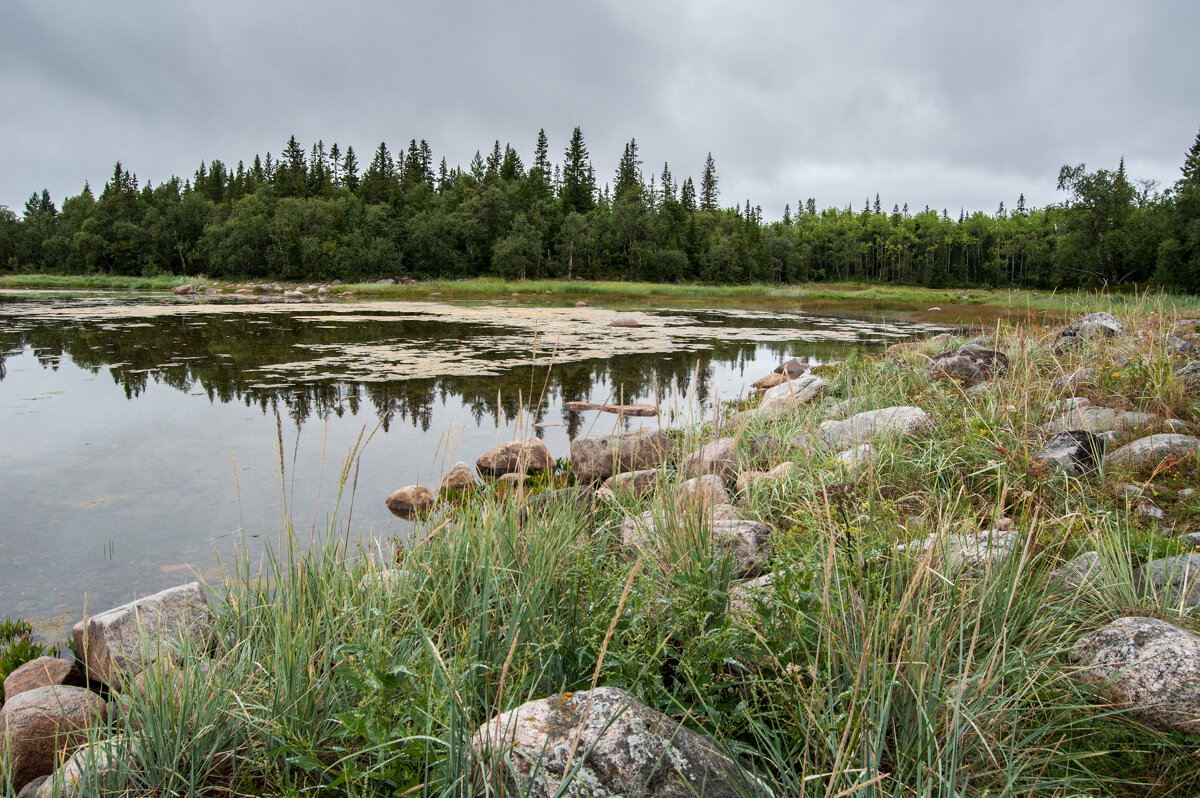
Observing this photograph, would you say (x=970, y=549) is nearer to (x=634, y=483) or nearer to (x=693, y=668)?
(x=693, y=668)

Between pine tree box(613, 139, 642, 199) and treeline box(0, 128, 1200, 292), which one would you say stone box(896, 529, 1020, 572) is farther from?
pine tree box(613, 139, 642, 199)

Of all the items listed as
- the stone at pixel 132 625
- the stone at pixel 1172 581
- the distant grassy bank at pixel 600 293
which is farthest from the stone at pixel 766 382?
the distant grassy bank at pixel 600 293

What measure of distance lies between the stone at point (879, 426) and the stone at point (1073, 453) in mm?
891

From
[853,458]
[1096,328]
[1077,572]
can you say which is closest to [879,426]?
[853,458]

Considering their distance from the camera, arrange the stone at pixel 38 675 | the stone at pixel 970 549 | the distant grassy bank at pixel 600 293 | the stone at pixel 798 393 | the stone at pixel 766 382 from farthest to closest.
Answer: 1. the distant grassy bank at pixel 600 293
2. the stone at pixel 766 382
3. the stone at pixel 798 393
4. the stone at pixel 38 675
5. the stone at pixel 970 549

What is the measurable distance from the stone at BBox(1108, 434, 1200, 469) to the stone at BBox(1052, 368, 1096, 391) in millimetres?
1516

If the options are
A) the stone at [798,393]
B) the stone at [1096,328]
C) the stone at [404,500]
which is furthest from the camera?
the stone at [1096,328]

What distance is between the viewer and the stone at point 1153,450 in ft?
14.2

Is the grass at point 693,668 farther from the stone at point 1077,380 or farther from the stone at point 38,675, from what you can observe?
the stone at point 1077,380

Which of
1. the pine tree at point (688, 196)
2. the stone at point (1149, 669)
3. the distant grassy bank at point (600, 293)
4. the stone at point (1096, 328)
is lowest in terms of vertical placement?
the stone at point (1149, 669)

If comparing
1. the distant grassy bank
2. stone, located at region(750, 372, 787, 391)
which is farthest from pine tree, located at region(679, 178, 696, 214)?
stone, located at region(750, 372, 787, 391)

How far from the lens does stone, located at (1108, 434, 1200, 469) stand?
432 centimetres

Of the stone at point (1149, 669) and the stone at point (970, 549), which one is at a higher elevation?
the stone at point (970, 549)

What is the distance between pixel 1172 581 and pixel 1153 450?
2.11 meters
